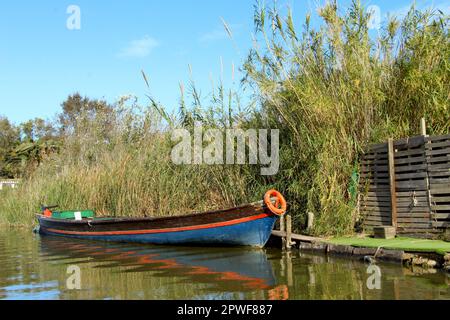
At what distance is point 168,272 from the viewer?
27.9 ft

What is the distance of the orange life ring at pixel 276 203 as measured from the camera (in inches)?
395

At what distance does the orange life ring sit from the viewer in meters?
10.0

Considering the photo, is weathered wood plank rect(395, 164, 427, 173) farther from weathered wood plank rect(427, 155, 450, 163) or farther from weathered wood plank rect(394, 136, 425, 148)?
weathered wood plank rect(394, 136, 425, 148)

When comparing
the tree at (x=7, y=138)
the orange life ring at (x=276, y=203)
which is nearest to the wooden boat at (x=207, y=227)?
the orange life ring at (x=276, y=203)

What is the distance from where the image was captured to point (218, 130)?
38.8 feet

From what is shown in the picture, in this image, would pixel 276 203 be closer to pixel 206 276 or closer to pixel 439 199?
pixel 206 276

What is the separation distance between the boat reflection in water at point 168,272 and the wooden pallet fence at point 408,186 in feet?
8.27

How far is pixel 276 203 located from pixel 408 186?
254 centimetres

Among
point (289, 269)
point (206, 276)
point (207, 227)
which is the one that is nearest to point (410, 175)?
point (289, 269)

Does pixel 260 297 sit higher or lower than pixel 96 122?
lower
